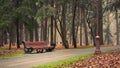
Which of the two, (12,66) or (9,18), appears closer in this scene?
(12,66)

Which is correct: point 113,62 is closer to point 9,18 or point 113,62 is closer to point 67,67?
point 67,67

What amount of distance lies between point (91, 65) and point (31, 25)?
2660 centimetres

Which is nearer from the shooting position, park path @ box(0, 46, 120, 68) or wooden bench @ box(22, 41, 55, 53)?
park path @ box(0, 46, 120, 68)

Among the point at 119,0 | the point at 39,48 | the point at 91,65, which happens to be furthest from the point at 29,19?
the point at 91,65

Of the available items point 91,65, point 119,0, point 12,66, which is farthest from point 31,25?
point 91,65

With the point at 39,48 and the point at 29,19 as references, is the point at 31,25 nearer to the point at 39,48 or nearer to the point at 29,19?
the point at 29,19

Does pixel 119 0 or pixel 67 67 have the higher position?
pixel 119 0

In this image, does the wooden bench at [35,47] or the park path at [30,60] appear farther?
the wooden bench at [35,47]

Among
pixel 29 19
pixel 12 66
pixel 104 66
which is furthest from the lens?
pixel 29 19

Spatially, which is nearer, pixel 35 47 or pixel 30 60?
pixel 30 60

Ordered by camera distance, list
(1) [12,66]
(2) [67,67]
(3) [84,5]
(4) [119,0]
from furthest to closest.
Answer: (3) [84,5], (4) [119,0], (1) [12,66], (2) [67,67]

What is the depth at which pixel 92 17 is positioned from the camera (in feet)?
184

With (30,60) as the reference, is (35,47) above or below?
below

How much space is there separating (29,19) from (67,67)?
25.9m
